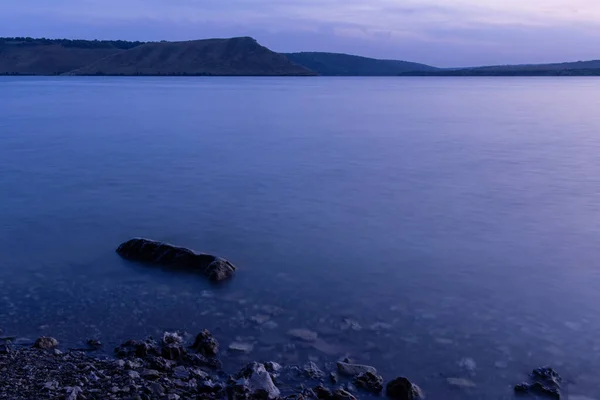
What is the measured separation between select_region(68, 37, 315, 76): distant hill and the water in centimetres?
14769

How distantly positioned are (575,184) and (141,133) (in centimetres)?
1933

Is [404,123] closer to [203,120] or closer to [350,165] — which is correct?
[203,120]

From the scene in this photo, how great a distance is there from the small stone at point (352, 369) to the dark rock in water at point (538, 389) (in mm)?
1405

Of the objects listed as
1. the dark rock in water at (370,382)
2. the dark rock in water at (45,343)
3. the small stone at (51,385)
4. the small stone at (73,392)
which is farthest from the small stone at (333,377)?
the dark rock in water at (45,343)

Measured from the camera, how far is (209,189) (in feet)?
53.4

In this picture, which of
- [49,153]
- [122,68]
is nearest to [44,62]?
[122,68]

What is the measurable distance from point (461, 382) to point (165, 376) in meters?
2.89

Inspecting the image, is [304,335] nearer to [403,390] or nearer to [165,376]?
[403,390]

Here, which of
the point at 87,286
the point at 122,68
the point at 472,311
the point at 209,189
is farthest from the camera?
the point at 122,68

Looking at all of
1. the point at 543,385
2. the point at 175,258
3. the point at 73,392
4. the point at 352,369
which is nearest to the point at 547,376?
the point at 543,385

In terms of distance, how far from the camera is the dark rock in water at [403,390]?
6224 mm

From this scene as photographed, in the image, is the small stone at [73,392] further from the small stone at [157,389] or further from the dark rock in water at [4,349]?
the dark rock in water at [4,349]

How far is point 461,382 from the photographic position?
6.62m

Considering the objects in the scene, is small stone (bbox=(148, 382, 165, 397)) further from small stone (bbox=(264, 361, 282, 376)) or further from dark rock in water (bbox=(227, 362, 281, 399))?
small stone (bbox=(264, 361, 282, 376))
